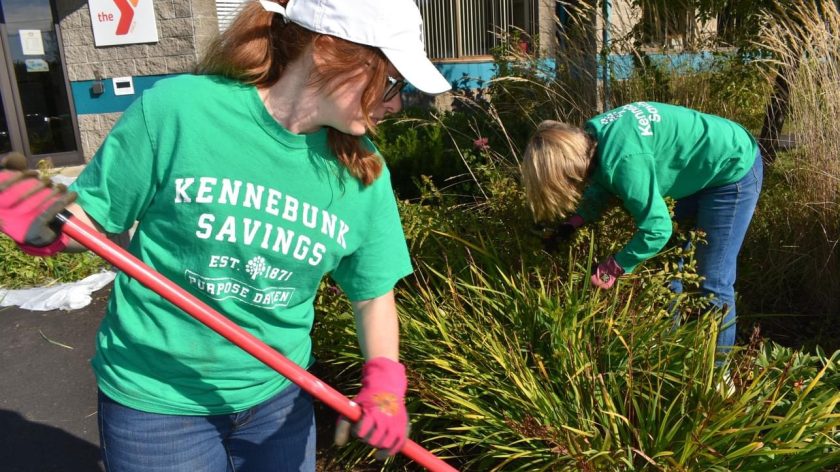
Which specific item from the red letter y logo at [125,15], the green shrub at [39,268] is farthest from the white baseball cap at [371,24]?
the red letter y logo at [125,15]

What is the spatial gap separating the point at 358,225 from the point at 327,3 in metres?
0.49

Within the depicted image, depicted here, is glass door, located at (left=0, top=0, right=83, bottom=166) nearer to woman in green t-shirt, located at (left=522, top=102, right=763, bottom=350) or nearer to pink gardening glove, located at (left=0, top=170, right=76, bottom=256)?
woman in green t-shirt, located at (left=522, top=102, right=763, bottom=350)

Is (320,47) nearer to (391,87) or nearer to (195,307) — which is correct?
(391,87)

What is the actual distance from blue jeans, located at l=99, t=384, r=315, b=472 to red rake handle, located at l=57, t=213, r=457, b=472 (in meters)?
0.23

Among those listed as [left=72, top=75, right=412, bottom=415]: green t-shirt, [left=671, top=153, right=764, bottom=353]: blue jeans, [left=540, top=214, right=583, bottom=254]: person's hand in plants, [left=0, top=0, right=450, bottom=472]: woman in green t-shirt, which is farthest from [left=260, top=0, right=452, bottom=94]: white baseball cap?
[left=671, top=153, right=764, bottom=353]: blue jeans

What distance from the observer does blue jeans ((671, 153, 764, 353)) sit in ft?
10.3

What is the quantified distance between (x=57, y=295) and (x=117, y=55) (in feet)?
12.5

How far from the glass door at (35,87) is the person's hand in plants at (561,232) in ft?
22.1

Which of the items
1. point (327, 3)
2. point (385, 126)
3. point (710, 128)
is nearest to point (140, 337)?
point (327, 3)

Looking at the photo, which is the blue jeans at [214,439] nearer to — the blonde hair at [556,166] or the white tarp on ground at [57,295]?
the blonde hair at [556,166]

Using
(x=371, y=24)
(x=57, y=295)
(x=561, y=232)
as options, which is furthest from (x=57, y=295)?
(x=371, y=24)

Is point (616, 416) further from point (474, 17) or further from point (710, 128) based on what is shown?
point (474, 17)

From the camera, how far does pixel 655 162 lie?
2922mm

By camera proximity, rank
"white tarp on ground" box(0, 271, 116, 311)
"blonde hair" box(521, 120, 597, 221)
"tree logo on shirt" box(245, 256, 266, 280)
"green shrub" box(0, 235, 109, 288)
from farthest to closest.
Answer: "green shrub" box(0, 235, 109, 288) < "white tarp on ground" box(0, 271, 116, 311) < "blonde hair" box(521, 120, 597, 221) < "tree logo on shirt" box(245, 256, 266, 280)
